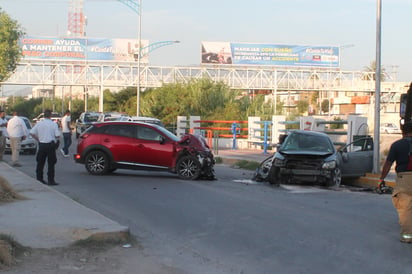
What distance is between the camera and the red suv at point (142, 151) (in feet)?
55.0

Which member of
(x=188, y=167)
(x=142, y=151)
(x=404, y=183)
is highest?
(x=404, y=183)

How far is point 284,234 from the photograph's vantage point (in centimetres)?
906

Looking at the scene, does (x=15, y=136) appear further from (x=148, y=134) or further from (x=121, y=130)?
(x=148, y=134)

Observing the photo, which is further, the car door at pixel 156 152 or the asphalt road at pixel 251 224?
the car door at pixel 156 152

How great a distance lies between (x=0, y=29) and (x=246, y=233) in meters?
51.7

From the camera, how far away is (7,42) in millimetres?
55750

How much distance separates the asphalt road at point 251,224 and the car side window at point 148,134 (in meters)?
1.38

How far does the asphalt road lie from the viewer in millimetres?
7453

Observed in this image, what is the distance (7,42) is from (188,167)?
1731 inches

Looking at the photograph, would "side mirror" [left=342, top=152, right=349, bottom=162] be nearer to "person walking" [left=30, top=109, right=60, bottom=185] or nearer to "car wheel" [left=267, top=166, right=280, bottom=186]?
"car wheel" [left=267, top=166, right=280, bottom=186]

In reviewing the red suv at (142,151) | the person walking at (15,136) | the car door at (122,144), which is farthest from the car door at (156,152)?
the person walking at (15,136)

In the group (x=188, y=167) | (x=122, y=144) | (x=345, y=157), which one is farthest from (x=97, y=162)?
(x=345, y=157)

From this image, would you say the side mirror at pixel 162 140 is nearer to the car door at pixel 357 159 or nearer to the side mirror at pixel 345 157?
the car door at pixel 357 159

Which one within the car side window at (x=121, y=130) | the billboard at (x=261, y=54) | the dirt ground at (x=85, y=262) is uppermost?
the billboard at (x=261, y=54)
